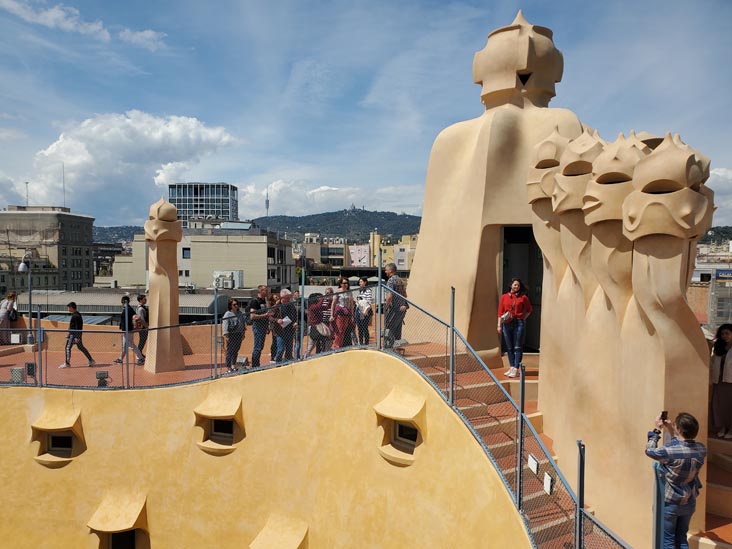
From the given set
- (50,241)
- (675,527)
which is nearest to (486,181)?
(675,527)

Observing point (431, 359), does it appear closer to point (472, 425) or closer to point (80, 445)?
point (472, 425)

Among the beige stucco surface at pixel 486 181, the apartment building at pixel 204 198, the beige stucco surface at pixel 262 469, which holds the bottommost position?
the beige stucco surface at pixel 262 469

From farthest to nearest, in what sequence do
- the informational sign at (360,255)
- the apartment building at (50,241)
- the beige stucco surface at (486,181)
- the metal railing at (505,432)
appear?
the informational sign at (360,255)
the apartment building at (50,241)
the beige stucco surface at (486,181)
the metal railing at (505,432)

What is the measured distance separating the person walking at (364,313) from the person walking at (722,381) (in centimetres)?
539

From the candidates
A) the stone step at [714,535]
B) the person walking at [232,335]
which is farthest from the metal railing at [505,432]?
the person walking at [232,335]

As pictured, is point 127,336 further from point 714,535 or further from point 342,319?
point 714,535

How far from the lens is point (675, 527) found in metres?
5.80

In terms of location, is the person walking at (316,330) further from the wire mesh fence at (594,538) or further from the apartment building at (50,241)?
the apartment building at (50,241)

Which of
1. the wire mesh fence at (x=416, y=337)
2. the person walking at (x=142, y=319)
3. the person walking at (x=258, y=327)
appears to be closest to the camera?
the wire mesh fence at (x=416, y=337)

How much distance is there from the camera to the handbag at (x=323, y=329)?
10430mm

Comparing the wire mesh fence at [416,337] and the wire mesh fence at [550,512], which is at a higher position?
the wire mesh fence at [416,337]

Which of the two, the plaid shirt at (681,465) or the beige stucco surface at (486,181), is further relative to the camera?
the beige stucco surface at (486,181)

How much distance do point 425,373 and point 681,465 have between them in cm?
364

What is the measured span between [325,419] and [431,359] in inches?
96.2
